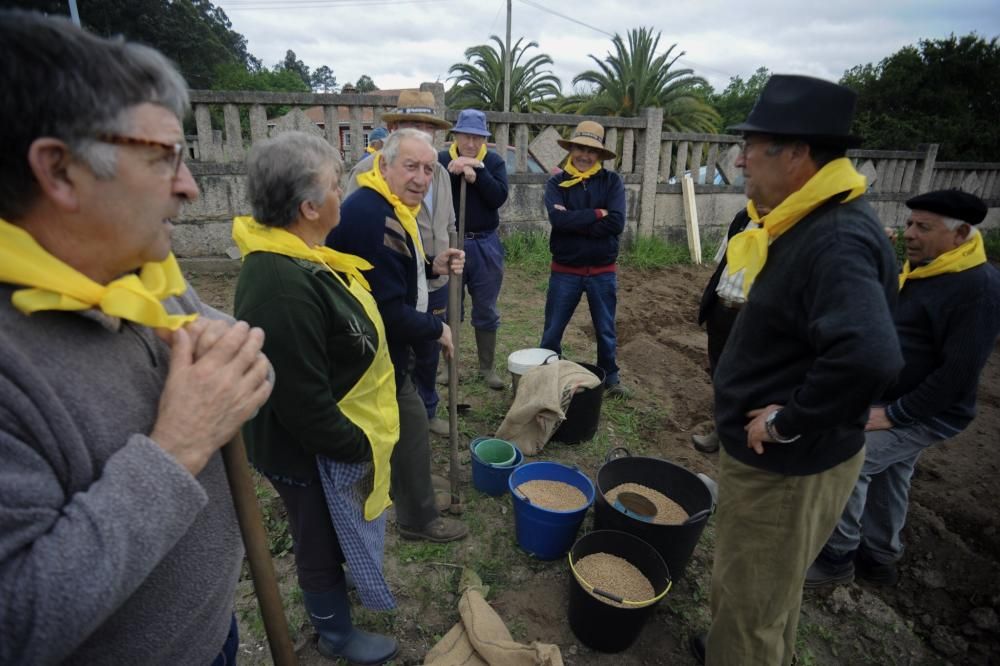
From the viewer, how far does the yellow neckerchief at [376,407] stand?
200 centimetres

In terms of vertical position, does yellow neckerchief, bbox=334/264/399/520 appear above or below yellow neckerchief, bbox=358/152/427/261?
below

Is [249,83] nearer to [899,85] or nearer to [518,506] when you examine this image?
[899,85]

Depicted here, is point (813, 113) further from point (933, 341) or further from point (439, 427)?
point (439, 427)

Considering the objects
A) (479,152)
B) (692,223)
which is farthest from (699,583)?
(692,223)

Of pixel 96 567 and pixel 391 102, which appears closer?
pixel 96 567

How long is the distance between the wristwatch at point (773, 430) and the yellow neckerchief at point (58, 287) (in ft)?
6.16

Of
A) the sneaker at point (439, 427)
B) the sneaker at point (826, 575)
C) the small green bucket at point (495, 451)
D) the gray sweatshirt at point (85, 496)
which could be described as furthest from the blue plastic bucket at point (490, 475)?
the gray sweatshirt at point (85, 496)

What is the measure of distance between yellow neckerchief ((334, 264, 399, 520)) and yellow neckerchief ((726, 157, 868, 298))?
4.90 feet

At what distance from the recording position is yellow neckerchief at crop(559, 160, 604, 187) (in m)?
4.65

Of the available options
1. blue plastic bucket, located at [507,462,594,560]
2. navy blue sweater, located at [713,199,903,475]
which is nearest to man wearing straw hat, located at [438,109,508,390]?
blue plastic bucket, located at [507,462,594,560]

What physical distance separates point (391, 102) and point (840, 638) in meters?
7.28

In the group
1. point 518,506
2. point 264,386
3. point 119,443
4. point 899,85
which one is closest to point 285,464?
point 264,386

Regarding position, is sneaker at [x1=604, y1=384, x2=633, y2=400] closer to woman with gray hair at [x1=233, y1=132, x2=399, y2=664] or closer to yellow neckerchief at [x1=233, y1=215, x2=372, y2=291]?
woman with gray hair at [x1=233, y1=132, x2=399, y2=664]

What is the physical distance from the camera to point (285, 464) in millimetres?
1959
